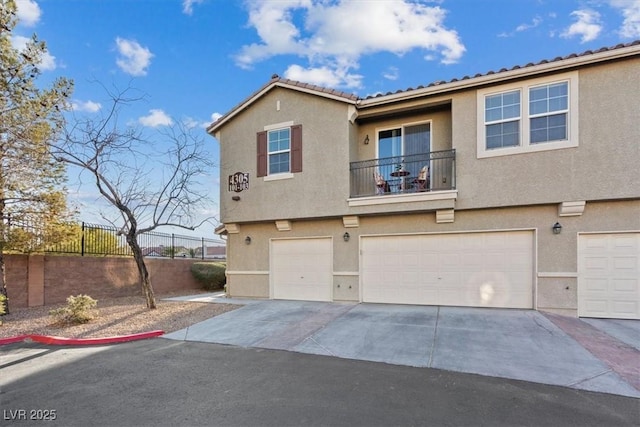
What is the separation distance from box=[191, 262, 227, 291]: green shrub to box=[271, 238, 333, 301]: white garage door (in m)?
6.26

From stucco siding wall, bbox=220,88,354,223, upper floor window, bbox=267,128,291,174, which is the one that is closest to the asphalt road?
stucco siding wall, bbox=220,88,354,223

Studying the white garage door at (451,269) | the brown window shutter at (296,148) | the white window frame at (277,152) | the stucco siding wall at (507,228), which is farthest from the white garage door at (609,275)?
the white window frame at (277,152)

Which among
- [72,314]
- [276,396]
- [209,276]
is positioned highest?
[276,396]

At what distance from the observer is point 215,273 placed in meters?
18.1

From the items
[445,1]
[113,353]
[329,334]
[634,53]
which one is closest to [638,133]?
[634,53]

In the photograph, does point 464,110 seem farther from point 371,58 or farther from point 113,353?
point 113,353

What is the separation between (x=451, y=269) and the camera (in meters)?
10.5

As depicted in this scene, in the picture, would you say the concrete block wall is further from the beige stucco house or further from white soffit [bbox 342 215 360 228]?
white soffit [bbox 342 215 360 228]

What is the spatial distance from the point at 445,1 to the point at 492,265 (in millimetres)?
8420

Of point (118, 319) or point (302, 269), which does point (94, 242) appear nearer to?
point (118, 319)

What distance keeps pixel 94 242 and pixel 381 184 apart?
1167cm

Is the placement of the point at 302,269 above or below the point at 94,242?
below

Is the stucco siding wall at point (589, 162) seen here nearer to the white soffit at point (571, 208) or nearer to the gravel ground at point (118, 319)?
the white soffit at point (571, 208)

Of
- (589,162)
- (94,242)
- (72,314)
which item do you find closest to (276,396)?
(72,314)
